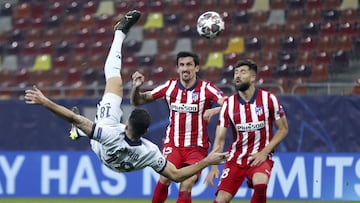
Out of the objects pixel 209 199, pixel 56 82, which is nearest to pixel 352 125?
pixel 209 199

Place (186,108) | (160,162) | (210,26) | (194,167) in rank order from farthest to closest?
(210,26)
(186,108)
(160,162)
(194,167)

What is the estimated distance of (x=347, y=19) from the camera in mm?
18844

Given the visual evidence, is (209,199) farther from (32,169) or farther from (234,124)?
(234,124)

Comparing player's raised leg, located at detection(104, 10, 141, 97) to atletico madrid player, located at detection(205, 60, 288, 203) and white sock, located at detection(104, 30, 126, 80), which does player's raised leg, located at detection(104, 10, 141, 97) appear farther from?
atletico madrid player, located at detection(205, 60, 288, 203)

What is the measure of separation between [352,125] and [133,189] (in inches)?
139

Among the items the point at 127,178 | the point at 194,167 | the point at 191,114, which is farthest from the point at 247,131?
the point at 127,178

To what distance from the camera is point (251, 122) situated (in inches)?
398

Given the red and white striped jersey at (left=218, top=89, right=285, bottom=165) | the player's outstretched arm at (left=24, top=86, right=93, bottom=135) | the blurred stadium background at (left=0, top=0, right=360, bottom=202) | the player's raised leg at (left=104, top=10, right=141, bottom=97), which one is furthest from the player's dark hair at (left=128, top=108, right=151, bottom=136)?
the blurred stadium background at (left=0, top=0, right=360, bottom=202)

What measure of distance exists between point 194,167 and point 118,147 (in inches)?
28.2

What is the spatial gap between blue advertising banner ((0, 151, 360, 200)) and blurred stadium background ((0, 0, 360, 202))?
0.83 feet

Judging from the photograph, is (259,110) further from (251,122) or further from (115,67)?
(115,67)

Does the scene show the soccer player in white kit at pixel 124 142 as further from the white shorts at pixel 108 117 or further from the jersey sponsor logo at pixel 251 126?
the jersey sponsor logo at pixel 251 126

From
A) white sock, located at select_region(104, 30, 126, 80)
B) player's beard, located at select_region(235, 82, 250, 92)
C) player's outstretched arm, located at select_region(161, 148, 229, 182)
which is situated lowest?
player's outstretched arm, located at select_region(161, 148, 229, 182)

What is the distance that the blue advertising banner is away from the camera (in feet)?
46.6
